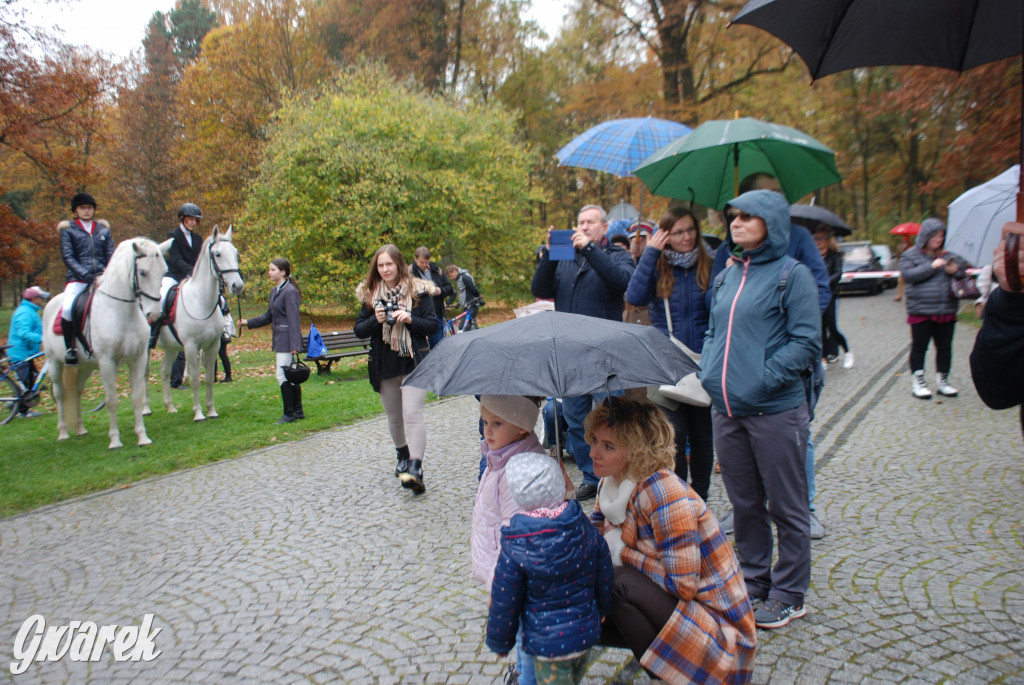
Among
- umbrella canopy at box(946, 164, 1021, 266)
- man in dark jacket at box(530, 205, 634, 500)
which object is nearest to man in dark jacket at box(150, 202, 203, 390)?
man in dark jacket at box(530, 205, 634, 500)

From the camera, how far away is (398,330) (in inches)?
209

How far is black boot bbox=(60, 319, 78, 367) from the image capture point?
745 cm

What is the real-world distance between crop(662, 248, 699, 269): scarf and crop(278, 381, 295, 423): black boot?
19.7 ft

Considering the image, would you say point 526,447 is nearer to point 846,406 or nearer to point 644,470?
point 644,470

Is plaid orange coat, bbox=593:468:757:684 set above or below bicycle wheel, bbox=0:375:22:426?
above

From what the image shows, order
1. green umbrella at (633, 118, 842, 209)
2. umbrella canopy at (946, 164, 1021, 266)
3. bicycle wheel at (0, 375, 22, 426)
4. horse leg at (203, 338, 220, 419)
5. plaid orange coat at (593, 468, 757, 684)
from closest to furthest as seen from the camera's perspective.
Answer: plaid orange coat at (593, 468, 757, 684) < green umbrella at (633, 118, 842, 209) < umbrella canopy at (946, 164, 1021, 266) < horse leg at (203, 338, 220, 419) < bicycle wheel at (0, 375, 22, 426)

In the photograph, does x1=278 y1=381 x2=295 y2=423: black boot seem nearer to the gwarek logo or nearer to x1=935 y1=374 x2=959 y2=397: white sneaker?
the gwarek logo

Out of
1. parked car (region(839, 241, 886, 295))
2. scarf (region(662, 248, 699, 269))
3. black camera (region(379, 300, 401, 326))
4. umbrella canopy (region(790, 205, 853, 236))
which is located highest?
umbrella canopy (region(790, 205, 853, 236))

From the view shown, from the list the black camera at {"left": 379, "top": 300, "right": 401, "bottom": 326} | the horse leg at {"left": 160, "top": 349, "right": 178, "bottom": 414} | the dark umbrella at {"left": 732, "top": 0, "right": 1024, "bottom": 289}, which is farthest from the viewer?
the horse leg at {"left": 160, "top": 349, "right": 178, "bottom": 414}

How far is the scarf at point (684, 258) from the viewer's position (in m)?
4.12

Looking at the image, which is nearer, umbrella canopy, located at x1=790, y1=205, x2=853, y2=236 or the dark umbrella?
the dark umbrella

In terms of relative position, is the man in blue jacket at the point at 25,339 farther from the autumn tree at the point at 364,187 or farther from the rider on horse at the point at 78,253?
the autumn tree at the point at 364,187

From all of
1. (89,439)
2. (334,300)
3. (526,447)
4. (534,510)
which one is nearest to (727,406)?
(526,447)

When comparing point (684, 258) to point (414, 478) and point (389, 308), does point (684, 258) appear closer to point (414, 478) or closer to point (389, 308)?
point (389, 308)
